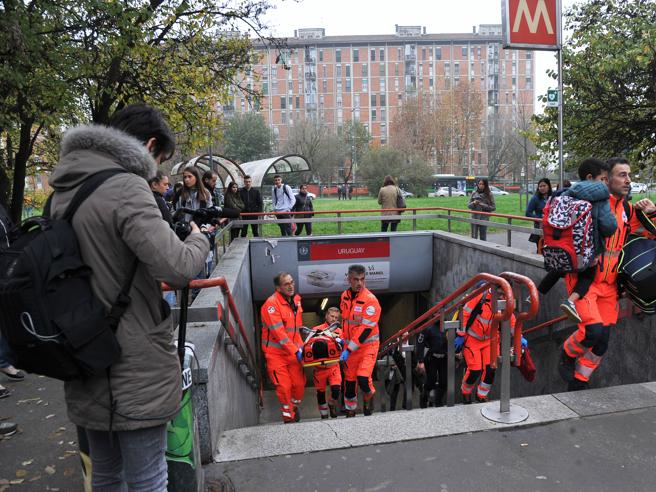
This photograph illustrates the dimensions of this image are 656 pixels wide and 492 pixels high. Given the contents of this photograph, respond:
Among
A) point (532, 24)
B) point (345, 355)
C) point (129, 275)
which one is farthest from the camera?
point (532, 24)

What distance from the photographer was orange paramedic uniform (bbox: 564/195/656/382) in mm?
3906

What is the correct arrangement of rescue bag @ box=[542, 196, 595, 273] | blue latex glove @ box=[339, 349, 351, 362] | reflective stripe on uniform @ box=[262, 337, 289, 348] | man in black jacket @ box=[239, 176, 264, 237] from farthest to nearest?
man in black jacket @ box=[239, 176, 264, 237] → blue latex glove @ box=[339, 349, 351, 362] → reflective stripe on uniform @ box=[262, 337, 289, 348] → rescue bag @ box=[542, 196, 595, 273]

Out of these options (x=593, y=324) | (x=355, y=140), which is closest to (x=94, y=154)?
(x=593, y=324)

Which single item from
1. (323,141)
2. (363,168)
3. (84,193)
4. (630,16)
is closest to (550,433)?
(84,193)

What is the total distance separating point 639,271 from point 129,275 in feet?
12.3

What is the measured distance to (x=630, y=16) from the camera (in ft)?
41.5

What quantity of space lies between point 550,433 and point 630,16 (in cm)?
1319

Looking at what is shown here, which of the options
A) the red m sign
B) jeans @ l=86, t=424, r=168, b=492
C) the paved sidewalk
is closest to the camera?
jeans @ l=86, t=424, r=168, b=492

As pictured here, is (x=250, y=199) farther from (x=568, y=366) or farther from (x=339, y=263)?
(x=568, y=366)

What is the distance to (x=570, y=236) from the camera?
3887 millimetres

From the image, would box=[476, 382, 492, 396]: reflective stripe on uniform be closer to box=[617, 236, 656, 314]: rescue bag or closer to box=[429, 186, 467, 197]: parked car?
box=[617, 236, 656, 314]: rescue bag

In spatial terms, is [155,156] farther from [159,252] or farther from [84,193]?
[159,252]

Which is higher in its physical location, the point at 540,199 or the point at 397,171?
the point at 397,171

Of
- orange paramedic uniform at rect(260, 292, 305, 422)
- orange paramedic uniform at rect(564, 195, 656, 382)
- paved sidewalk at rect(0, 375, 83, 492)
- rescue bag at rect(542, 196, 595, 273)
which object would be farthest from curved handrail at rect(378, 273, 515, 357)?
paved sidewalk at rect(0, 375, 83, 492)
